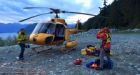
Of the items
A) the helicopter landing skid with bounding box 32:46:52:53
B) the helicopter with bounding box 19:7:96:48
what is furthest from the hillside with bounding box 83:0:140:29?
the helicopter with bounding box 19:7:96:48

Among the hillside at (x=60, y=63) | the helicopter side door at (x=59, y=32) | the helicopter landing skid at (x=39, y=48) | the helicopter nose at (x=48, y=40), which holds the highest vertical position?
the helicopter side door at (x=59, y=32)

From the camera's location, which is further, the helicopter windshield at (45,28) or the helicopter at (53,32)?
the helicopter windshield at (45,28)

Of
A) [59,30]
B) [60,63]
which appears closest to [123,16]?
[59,30]

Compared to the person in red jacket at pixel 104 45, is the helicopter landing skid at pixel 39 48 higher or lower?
lower

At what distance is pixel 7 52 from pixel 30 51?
1937 millimetres

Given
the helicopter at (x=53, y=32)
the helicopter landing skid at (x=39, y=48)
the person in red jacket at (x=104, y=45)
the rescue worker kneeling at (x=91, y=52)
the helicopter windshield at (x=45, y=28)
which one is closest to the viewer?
the person in red jacket at (x=104, y=45)

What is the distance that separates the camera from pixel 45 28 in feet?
94.6

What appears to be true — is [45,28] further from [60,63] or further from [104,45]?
[104,45]

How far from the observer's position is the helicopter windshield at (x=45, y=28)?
28.7 m

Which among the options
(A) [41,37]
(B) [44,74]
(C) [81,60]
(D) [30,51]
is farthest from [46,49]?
(B) [44,74]

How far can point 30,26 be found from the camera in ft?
103

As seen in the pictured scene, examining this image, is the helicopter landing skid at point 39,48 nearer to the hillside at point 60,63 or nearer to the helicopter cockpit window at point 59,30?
the hillside at point 60,63

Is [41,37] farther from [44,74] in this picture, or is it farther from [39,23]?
[44,74]

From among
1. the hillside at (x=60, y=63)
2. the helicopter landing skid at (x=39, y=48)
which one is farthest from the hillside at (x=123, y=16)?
the hillside at (x=60, y=63)
